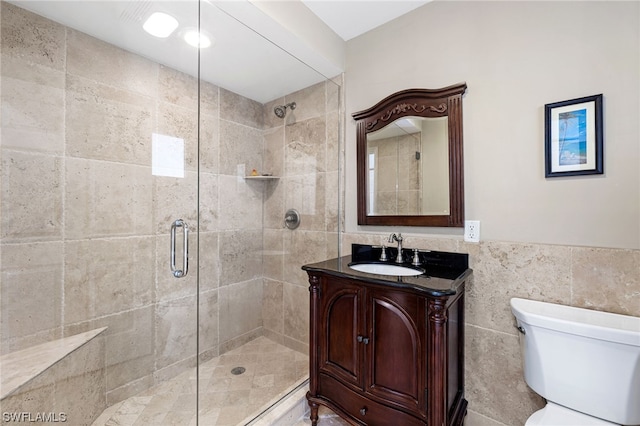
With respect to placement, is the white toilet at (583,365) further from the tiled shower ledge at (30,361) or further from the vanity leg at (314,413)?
the tiled shower ledge at (30,361)

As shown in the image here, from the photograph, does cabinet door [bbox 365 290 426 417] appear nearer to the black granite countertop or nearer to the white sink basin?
the black granite countertop

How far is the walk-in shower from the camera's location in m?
1.41

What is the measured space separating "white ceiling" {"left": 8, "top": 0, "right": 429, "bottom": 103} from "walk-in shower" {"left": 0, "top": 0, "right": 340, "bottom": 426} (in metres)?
0.01

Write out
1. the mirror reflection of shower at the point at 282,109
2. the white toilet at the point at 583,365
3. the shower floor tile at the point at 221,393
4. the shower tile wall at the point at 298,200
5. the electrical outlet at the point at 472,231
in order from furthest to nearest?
1. the mirror reflection of shower at the point at 282,109
2. the shower tile wall at the point at 298,200
3. the shower floor tile at the point at 221,393
4. the electrical outlet at the point at 472,231
5. the white toilet at the point at 583,365

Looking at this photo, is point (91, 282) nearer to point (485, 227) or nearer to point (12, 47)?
point (12, 47)

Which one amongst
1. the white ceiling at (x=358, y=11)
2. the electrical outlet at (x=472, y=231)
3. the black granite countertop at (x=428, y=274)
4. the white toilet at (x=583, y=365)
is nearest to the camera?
the white toilet at (x=583, y=365)

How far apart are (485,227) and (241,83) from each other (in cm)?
206

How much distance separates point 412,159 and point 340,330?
3.71 ft

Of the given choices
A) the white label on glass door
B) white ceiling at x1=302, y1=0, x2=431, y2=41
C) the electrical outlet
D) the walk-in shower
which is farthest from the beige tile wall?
the white label on glass door

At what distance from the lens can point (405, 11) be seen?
1.74 metres

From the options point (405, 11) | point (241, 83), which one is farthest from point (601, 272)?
point (241, 83)

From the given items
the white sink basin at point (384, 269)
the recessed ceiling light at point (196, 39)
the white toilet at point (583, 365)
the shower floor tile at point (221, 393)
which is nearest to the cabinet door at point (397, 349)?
the white sink basin at point (384, 269)

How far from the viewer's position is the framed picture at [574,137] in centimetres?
117

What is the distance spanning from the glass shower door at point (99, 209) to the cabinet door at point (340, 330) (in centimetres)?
97
